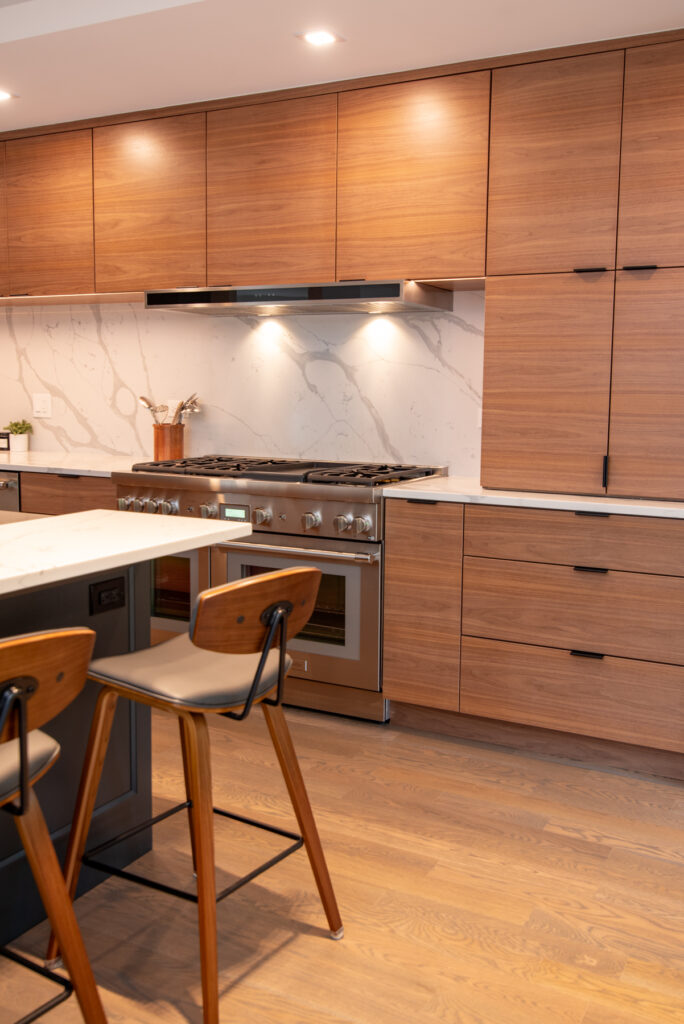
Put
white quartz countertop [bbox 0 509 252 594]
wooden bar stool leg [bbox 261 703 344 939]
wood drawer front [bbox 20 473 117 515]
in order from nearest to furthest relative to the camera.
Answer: white quartz countertop [bbox 0 509 252 594]
wooden bar stool leg [bbox 261 703 344 939]
wood drawer front [bbox 20 473 117 515]

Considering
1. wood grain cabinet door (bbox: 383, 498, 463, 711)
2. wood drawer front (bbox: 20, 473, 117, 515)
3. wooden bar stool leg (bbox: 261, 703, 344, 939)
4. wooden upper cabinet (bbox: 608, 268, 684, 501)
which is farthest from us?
wood drawer front (bbox: 20, 473, 117, 515)

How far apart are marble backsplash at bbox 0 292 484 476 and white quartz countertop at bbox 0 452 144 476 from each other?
90mm

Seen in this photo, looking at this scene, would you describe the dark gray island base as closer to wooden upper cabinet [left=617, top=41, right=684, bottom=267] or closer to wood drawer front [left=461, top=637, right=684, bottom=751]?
wood drawer front [left=461, top=637, right=684, bottom=751]

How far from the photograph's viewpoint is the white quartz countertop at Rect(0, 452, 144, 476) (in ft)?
12.9

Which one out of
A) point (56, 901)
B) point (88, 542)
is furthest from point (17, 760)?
point (88, 542)

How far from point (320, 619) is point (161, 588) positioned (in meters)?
0.76

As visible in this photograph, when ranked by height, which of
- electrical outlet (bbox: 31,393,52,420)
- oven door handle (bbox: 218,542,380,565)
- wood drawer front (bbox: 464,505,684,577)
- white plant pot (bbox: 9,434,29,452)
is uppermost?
electrical outlet (bbox: 31,393,52,420)

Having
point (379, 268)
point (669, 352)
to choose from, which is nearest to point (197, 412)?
point (379, 268)

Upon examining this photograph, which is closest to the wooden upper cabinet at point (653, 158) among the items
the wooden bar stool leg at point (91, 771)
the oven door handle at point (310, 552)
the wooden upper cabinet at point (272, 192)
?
the wooden upper cabinet at point (272, 192)

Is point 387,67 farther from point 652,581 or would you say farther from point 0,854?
point 0,854

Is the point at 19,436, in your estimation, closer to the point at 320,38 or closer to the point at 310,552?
the point at 310,552

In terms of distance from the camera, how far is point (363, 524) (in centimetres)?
326

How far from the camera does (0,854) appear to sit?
6.42 feet

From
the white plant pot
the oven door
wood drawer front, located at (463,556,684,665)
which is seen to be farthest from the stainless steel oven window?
the white plant pot
